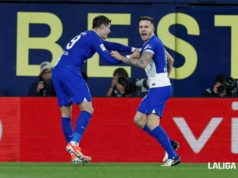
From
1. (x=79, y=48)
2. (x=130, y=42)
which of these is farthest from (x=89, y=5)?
(x=79, y=48)

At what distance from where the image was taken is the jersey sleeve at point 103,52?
47.1 feet

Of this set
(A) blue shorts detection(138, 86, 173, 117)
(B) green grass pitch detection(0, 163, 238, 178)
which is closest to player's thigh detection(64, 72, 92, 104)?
(A) blue shorts detection(138, 86, 173, 117)

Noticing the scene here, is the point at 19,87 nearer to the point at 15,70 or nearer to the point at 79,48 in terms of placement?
the point at 15,70

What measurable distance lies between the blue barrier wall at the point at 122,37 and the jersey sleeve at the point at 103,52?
538cm

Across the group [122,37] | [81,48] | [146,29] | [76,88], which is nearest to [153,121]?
[76,88]

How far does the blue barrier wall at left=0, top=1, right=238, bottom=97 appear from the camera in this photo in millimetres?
19859

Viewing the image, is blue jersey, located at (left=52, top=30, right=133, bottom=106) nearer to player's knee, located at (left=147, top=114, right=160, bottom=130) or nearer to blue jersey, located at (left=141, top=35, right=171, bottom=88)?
blue jersey, located at (left=141, top=35, right=171, bottom=88)

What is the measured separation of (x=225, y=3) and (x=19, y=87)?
393cm

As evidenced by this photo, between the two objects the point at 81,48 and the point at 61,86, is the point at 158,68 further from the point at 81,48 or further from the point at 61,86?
the point at 61,86

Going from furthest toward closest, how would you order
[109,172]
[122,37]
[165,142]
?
[122,37] → [165,142] → [109,172]

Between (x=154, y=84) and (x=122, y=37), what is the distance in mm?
5381

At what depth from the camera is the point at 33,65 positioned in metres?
19.9

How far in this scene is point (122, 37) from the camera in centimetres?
2002

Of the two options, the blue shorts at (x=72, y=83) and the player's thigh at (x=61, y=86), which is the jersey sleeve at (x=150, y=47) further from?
the player's thigh at (x=61, y=86)
